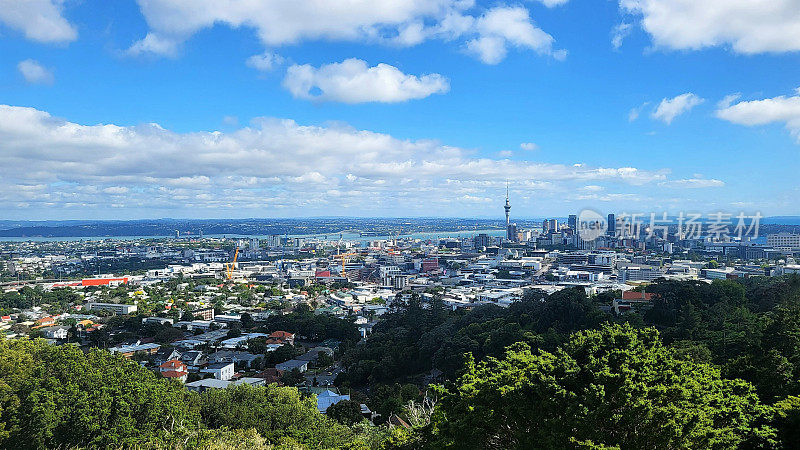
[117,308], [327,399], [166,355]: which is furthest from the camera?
[117,308]

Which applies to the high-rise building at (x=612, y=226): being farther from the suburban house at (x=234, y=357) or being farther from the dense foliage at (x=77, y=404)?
the dense foliage at (x=77, y=404)

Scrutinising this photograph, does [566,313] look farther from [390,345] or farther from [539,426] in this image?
[539,426]

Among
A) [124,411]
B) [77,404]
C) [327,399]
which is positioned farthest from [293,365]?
[77,404]

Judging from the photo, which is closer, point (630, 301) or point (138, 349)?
point (630, 301)

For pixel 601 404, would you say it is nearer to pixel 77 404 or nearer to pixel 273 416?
pixel 273 416

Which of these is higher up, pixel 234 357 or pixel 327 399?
pixel 327 399

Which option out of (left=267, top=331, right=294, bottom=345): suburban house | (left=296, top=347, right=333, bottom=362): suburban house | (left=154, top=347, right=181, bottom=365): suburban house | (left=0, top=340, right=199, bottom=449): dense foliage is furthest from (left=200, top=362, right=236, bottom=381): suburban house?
(left=0, top=340, right=199, bottom=449): dense foliage

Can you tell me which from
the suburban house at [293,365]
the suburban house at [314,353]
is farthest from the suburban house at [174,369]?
the suburban house at [314,353]

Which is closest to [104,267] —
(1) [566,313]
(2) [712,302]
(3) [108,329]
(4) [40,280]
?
(4) [40,280]
